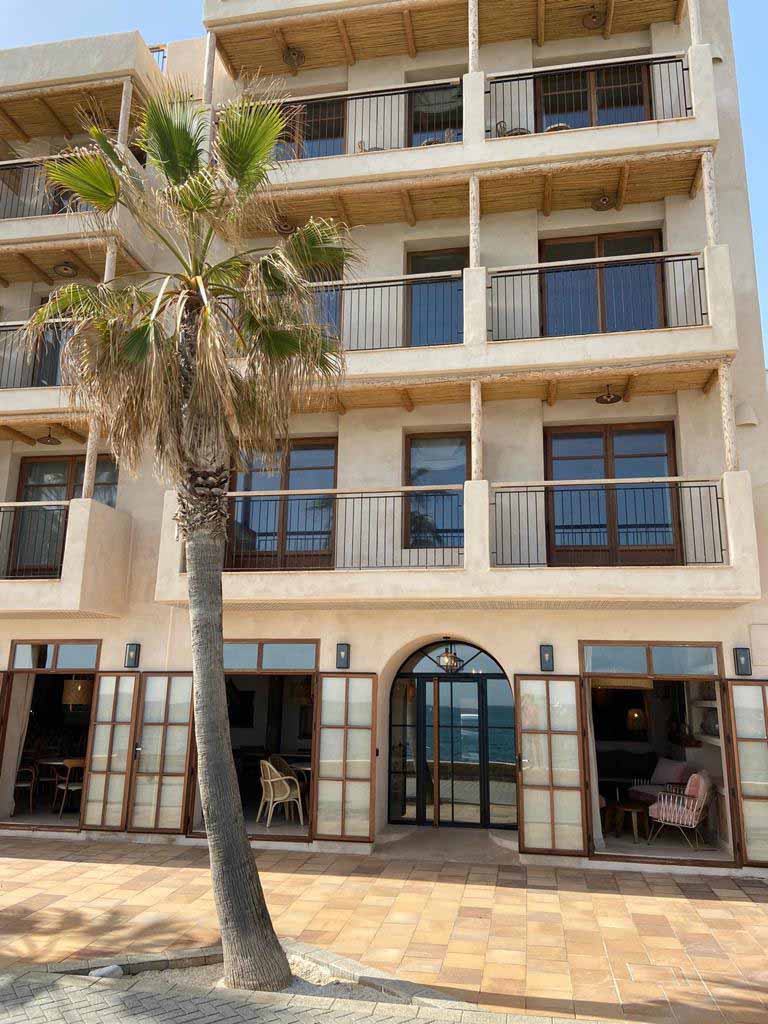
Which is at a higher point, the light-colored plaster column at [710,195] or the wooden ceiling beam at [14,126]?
the wooden ceiling beam at [14,126]

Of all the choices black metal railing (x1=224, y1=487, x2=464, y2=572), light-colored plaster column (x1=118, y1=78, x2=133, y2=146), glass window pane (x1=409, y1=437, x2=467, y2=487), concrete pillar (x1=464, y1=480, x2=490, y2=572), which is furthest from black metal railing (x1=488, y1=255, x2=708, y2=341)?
light-colored plaster column (x1=118, y1=78, x2=133, y2=146)

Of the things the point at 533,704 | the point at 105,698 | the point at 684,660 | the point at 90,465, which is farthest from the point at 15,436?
the point at 684,660

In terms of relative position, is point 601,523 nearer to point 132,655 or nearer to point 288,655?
point 288,655

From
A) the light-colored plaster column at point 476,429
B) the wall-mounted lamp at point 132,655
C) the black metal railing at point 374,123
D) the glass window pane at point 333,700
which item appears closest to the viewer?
the light-colored plaster column at point 476,429

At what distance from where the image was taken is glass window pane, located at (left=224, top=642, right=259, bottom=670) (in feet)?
37.9

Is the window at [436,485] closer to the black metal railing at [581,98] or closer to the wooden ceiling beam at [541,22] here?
the black metal railing at [581,98]

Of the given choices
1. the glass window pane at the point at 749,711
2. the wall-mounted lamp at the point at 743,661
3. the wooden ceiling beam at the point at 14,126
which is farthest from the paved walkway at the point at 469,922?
the wooden ceiling beam at the point at 14,126

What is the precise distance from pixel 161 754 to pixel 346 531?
4264 millimetres

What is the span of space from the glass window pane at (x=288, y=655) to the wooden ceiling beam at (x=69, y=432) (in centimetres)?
497

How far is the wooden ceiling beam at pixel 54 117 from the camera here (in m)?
13.6

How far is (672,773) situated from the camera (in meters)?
12.0

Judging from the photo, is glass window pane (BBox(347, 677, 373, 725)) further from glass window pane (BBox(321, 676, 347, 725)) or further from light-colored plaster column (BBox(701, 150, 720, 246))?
light-colored plaster column (BBox(701, 150, 720, 246))

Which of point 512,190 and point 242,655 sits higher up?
point 512,190

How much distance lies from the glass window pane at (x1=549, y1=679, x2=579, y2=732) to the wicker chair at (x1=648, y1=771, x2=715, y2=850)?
183cm
